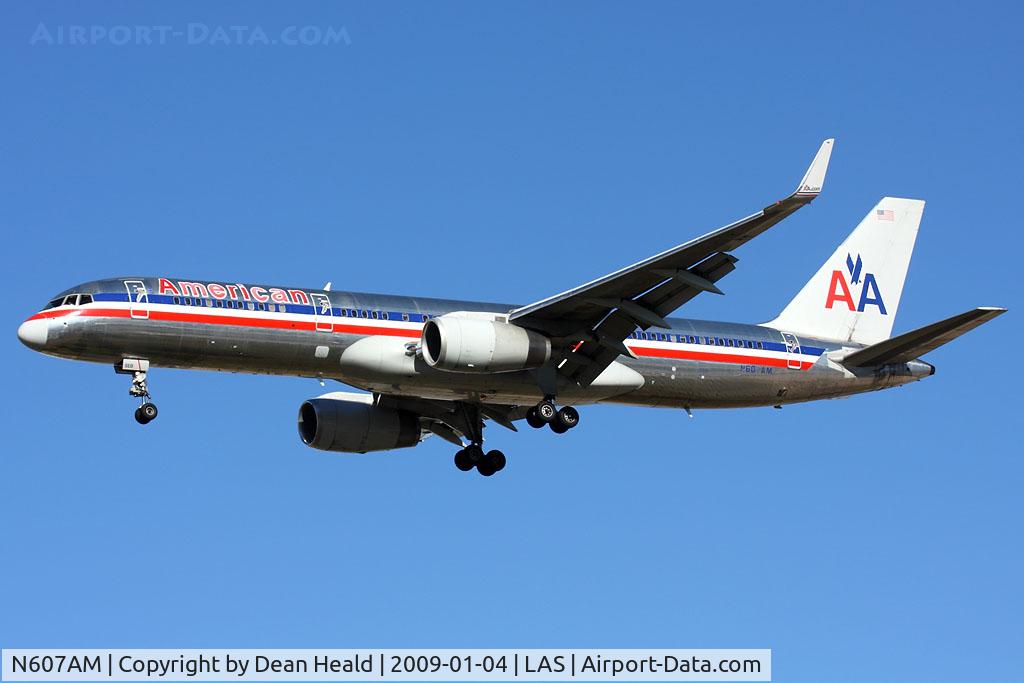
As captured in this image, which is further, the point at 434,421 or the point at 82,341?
the point at 434,421

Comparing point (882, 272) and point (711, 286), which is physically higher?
point (882, 272)

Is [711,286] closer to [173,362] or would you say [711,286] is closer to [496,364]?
[496,364]

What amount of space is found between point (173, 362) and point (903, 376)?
72.4 feet

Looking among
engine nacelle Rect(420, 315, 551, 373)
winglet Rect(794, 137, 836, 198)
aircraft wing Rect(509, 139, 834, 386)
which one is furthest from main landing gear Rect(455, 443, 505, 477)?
winglet Rect(794, 137, 836, 198)

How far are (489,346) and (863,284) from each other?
15.7 meters

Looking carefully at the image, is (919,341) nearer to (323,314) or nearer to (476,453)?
(476,453)

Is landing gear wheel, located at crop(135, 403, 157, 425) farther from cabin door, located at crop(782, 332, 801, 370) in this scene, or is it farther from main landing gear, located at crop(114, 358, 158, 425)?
cabin door, located at crop(782, 332, 801, 370)

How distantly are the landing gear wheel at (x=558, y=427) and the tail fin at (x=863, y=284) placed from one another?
28.6ft

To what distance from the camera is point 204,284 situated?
4231 cm

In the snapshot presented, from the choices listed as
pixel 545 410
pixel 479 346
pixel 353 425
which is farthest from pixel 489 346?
pixel 353 425

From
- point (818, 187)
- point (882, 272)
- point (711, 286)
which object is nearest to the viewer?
point (818, 187)

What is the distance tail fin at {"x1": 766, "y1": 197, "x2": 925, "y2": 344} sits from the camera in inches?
1981

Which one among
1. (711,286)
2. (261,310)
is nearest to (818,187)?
(711,286)

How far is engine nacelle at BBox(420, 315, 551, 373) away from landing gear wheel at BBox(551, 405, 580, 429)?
249cm
